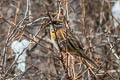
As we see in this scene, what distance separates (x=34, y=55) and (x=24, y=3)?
1517 mm

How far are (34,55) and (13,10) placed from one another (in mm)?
1375

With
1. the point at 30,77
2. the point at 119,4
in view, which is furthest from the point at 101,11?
the point at 30,77

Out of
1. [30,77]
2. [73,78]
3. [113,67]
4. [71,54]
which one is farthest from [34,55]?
[73,78]

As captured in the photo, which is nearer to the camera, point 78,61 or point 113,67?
point 78,61

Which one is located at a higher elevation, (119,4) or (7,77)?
(119,4)

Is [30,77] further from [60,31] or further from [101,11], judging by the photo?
[101,11]

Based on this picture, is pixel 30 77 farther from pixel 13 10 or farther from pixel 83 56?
pixel 13 10

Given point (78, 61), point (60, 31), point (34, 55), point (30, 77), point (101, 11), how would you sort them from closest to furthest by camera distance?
point (78, 61) → point (60, 31) → point (30, 77) → point (34, 55) → point (101, 11)

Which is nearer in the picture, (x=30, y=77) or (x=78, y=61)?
(x=78, y=61)

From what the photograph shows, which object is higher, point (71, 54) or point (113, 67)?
point (71, 54)

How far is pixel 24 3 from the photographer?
26.0 ft

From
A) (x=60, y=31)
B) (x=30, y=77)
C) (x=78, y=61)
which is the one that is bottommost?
(x=30, y=77)

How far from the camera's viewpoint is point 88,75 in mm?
4543

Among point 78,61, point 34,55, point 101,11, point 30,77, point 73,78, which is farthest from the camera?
point 101,11
